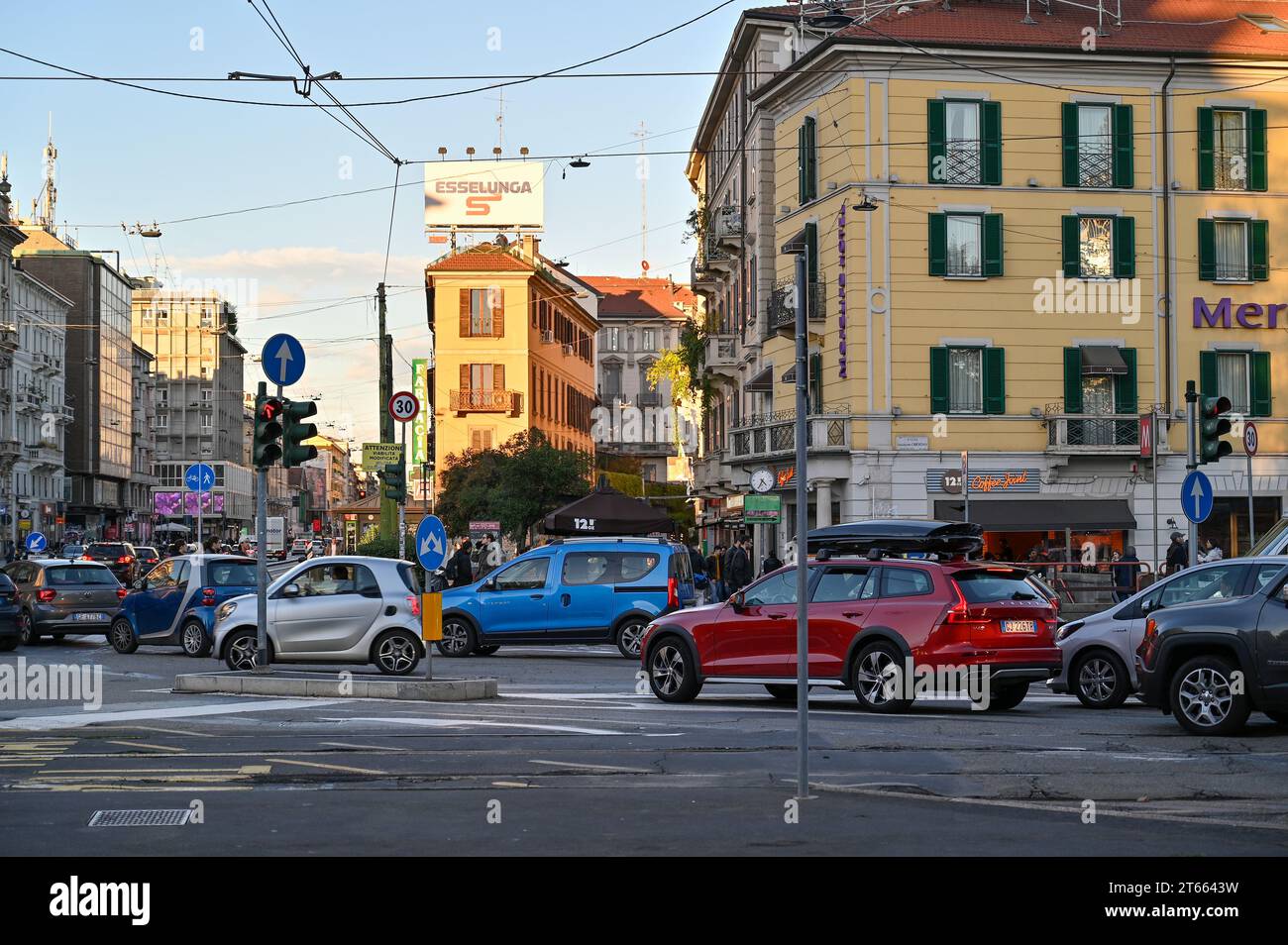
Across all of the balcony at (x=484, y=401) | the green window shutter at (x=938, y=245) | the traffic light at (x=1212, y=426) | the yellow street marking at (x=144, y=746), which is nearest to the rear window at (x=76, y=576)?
the yellow street marking at (x=144, y=746)

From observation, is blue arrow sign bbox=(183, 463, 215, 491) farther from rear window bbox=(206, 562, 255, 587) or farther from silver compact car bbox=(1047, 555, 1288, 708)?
silver compact car bbox=(1047, 555, 1288, 708)

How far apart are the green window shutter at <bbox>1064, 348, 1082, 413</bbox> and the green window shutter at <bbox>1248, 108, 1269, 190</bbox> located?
6476mm

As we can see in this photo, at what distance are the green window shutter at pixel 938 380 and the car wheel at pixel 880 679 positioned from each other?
2434cm

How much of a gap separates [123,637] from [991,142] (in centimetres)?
2427

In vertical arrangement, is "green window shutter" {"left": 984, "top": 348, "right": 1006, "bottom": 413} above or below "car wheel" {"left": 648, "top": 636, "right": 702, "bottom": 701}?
above

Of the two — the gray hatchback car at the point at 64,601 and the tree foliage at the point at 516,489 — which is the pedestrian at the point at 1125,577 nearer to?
the gray hatchback car at the point at 64,601

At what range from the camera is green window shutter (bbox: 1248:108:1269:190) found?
4200 centimetres

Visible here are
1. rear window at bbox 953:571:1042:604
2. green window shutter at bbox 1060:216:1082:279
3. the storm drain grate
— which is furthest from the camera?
green window shutter at bbox 1060:216:1082:279

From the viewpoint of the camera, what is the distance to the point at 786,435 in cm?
4391

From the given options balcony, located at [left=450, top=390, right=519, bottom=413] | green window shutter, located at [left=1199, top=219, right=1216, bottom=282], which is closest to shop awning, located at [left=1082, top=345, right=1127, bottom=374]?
green window shutter, located at [left=1199, top=219, right=1216, bottom=282]

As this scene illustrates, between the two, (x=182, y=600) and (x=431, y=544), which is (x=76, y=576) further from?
(x=431, y=544)

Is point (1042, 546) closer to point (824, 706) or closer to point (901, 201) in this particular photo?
point (901, 201)

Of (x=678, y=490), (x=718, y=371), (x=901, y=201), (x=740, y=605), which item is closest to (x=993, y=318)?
(x=901, y=201)

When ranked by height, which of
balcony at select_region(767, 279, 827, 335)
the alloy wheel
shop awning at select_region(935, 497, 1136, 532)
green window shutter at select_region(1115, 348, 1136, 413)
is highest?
balcony at select_region(767, 279, 827, 335)
